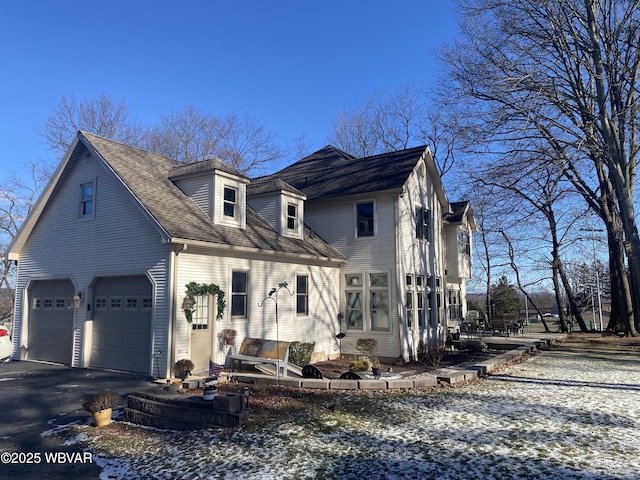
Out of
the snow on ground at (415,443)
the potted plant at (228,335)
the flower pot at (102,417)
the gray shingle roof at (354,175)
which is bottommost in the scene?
the snow on ground at (415,443)

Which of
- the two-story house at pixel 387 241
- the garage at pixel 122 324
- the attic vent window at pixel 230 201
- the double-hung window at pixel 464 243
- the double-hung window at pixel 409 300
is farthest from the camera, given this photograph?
the double-hung window at pixel 464 243

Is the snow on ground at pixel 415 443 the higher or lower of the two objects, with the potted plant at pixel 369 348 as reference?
lower

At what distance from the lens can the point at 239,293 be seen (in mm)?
13383

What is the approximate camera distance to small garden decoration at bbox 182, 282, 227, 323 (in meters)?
11.5

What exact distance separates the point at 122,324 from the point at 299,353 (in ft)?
17.3

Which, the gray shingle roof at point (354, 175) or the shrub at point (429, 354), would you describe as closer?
the shrub at point (429, 354)

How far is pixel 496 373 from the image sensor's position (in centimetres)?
1292

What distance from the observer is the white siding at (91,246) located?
38.3 ft

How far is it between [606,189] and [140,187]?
22.5 m

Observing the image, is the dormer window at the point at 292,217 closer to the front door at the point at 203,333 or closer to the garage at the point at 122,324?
the front door at the point at 203,333

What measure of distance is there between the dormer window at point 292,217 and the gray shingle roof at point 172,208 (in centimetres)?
77

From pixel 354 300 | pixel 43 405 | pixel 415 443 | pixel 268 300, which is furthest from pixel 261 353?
pixel 415 443

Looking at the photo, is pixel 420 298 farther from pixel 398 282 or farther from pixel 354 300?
pixel 354 300

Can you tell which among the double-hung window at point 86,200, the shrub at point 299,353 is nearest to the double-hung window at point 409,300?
the shrub at point 299,353
